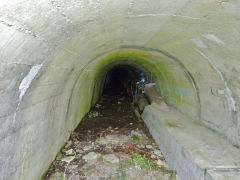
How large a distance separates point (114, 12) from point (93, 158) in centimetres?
333

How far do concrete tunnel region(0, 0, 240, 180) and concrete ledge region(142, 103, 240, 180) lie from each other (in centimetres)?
3

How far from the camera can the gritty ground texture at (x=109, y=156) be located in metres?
3.45

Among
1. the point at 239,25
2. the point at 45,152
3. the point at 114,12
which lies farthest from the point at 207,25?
the point at 45,152

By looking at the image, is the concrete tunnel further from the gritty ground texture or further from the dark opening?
the dark opening

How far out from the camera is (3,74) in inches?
60.4

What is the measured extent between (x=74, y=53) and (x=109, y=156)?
265 centimetres

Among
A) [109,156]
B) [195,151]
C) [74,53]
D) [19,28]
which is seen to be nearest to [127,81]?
[109,156]

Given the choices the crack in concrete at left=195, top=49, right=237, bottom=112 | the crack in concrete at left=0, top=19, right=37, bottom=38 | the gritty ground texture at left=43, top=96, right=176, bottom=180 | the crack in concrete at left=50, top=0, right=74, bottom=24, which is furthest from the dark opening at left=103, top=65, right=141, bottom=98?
the crack in concrete at left=0, top=19, right=37, bottom=38

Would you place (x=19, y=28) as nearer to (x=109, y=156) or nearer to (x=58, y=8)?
(x=58, y=8)

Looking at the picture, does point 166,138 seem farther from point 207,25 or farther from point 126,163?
point 207,25

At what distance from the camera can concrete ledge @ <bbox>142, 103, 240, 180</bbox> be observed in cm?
264

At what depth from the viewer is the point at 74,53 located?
9.02 ft

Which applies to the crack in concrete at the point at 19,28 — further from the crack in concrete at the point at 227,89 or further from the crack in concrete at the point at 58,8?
the crack in concrete at the point at 227,89

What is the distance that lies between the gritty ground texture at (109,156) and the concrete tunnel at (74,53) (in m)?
0.34
